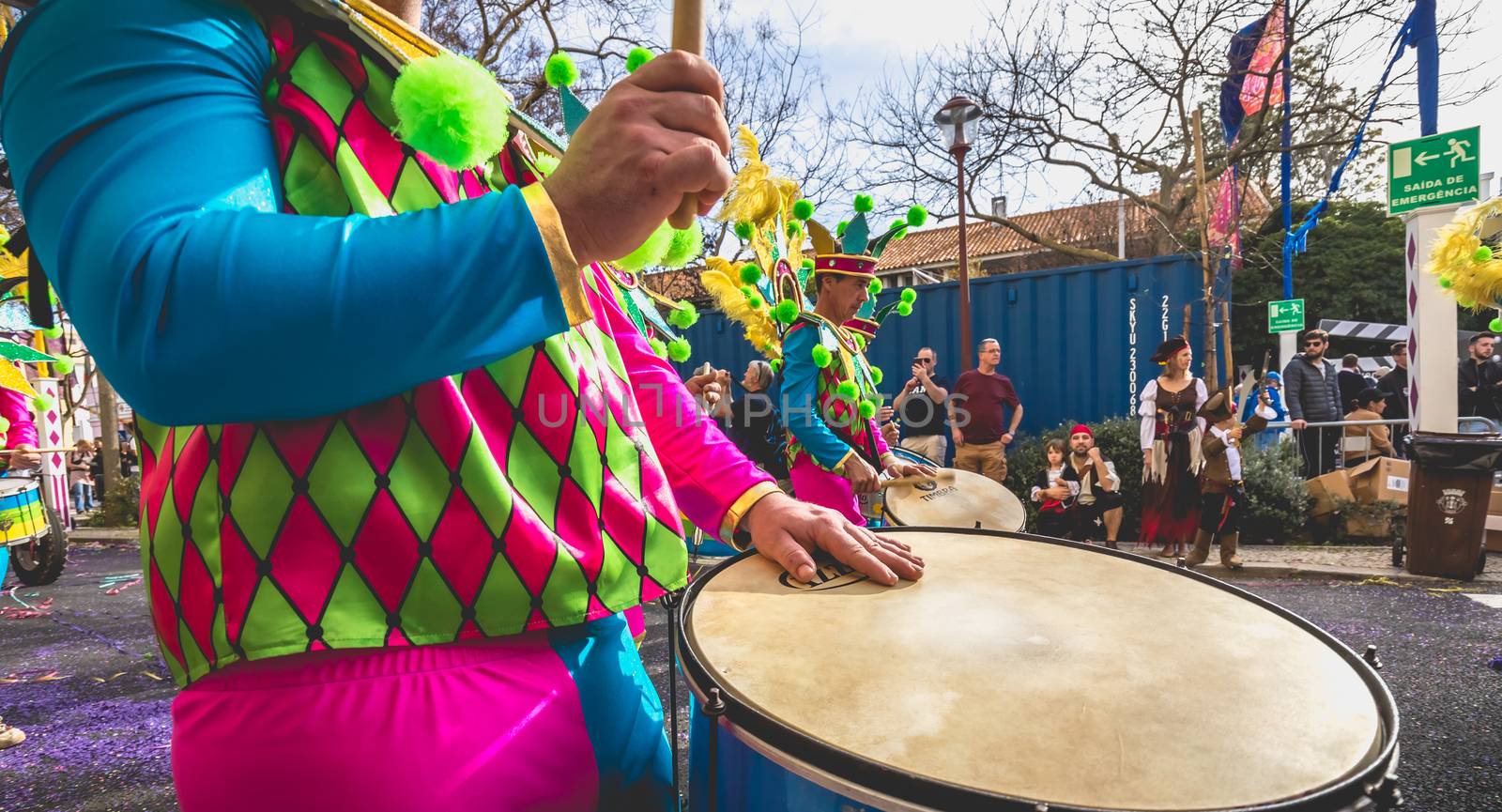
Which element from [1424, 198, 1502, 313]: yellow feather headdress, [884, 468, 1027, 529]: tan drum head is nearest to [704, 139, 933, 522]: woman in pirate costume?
[884, 468, 1027, 529]: tan drum head

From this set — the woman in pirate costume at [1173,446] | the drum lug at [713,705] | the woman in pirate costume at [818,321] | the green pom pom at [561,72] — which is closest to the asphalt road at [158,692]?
the woman in pirate costume at [1173,446]

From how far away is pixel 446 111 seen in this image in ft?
A: 2.08

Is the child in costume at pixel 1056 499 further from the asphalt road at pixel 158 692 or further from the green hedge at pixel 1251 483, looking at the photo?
the asphalt road at pixel 158 692

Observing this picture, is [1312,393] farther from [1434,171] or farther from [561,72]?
[561,72]

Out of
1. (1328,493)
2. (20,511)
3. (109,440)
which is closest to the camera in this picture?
(20,511)

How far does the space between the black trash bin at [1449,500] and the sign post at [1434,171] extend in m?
1.66

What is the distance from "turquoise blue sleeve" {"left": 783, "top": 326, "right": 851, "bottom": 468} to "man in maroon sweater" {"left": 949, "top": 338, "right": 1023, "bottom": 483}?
3658 millimetres

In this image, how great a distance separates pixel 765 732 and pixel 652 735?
15 centimetres

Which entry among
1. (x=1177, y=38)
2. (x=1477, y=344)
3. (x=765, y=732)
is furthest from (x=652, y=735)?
(x=1177, y=38)

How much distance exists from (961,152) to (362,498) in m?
8.37

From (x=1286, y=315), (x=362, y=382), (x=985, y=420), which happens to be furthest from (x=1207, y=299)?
(x=362, y=382)

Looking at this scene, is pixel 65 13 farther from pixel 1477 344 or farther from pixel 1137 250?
pixel 1137 250

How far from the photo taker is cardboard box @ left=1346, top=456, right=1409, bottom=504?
612 centimetres

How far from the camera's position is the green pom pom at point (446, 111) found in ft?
2.08
